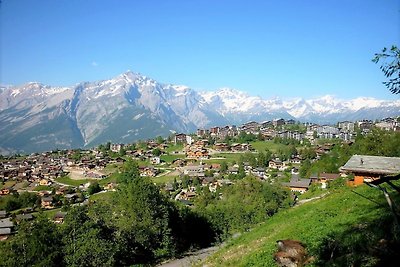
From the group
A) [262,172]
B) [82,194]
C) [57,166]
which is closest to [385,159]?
[262,172]

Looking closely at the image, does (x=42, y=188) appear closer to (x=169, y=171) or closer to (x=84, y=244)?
(x=169, y=171)

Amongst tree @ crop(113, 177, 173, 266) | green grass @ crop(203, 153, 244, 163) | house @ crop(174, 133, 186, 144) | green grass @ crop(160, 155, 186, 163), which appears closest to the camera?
tree @ crop(113, 177, 173, 266)

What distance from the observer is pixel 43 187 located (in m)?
112

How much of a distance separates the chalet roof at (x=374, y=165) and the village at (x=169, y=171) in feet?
103

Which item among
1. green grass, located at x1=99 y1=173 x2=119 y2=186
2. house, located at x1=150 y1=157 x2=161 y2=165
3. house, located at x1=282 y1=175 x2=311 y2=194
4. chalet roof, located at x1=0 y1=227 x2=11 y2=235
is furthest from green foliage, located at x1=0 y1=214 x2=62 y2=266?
house, located at x1=150 y1=157 x2=161 y2=165

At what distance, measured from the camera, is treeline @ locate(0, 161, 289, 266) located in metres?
24.9

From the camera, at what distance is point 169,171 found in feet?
396

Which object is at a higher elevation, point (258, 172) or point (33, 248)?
point (33, 248)

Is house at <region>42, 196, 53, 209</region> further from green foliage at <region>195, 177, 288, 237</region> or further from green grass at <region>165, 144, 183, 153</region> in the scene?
green grass at <region>165, 144, 183, 153</region>

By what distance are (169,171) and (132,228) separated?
3537 inches

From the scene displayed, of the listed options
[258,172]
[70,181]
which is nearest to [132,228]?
[258,172]

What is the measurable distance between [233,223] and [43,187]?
8791 centimetres

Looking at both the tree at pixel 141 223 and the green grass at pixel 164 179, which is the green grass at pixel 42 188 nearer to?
the green grass at pixel 164 179

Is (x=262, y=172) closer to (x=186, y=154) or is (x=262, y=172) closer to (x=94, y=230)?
(x=186, y=154)
